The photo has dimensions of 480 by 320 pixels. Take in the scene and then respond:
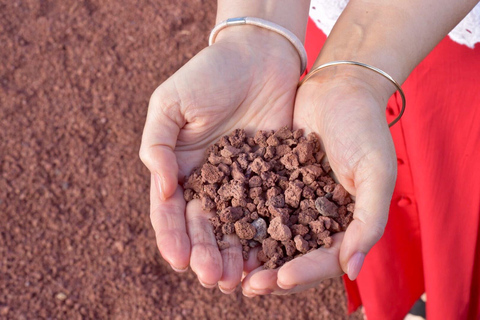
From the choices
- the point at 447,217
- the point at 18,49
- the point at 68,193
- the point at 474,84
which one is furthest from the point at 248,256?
the point at 18,49

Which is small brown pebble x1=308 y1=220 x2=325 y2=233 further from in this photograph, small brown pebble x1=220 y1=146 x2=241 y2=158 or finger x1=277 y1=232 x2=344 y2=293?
small brown pebble x1=220 y1=146 x2=241 y2=158

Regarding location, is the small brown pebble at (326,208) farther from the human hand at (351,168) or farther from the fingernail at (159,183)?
the fingernail at (159,183)

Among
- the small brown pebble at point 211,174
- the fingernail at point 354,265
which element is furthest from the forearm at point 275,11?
the fingernail at point 354,265

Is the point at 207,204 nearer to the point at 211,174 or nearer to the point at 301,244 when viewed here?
the point at 211,174

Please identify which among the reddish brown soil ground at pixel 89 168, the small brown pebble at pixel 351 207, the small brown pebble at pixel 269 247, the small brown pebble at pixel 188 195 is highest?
the small brown pebble at pixel 351 207

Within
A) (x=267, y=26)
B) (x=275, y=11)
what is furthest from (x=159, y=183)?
(x=275, y=11)
